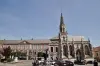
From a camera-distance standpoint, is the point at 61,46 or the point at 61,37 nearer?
the point at 61,46

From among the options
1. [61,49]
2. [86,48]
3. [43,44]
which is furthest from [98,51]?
[43,44]

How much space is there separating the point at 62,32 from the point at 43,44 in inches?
688

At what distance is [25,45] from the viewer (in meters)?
138

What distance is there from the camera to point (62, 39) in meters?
124

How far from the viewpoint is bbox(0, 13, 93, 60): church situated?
118750mm

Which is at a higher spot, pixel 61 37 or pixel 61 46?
pixel 61 37

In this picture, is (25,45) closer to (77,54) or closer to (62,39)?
(62,39)

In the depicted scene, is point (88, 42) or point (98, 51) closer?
point (98, 51)

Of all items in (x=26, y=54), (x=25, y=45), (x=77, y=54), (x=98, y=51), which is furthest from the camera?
(x=25, y=45)

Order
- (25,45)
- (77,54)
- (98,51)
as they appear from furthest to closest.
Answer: (25,45), (77,54), (98,51)

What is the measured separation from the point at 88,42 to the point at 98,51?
13.2 metres

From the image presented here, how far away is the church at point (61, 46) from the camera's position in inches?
4675

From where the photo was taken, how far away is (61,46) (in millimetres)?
120000

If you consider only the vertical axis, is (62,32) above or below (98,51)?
above
